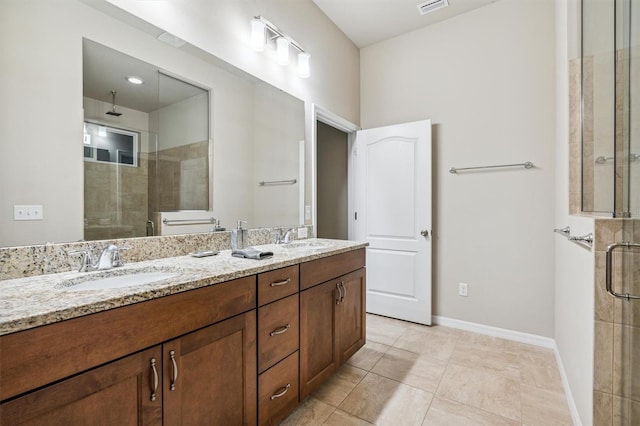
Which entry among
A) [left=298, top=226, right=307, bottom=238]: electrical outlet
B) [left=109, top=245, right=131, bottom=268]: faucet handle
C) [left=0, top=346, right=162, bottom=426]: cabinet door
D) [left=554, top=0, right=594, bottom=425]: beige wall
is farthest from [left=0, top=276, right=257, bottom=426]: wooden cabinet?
[left=554, top=0, right=594, bottom=425]: beige wall

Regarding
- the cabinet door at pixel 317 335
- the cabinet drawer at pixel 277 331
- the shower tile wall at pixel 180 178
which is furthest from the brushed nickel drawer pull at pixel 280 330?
the shower tile wall at pixel 180 178

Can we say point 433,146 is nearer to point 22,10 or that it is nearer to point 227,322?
point 227,322

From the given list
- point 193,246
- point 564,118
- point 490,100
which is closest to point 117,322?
point 193,246

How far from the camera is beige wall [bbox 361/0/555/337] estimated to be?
8.07 feet

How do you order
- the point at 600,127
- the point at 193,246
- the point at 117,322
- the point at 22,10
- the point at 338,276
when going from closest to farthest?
1. the point at 117,322
2. the point at 22,10
3. the point at 600,127
4. the point at 193,246
5. the point at 338,276

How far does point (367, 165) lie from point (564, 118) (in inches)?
64.9

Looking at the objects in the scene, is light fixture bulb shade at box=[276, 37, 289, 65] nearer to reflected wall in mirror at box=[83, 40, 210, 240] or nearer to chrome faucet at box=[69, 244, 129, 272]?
reflected wall in mirror at box=[83, 40, 210, 240]

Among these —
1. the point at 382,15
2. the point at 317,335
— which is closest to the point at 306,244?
the point at 317,335

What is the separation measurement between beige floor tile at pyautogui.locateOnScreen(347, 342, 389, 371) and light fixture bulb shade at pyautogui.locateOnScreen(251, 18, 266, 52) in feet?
7.52

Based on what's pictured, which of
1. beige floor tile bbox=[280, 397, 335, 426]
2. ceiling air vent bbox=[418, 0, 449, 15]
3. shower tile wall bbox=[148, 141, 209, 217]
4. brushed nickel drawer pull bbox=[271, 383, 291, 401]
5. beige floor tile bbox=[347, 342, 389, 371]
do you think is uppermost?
ceiling air vent bbox=[418, 0, 449, 15]

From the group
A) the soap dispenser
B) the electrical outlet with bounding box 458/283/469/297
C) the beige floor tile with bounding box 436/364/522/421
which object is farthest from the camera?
the electrical outlet with bounding box 458/283/469/297

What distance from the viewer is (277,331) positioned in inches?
55.1

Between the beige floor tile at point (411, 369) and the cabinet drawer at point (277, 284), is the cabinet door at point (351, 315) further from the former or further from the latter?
the cabinet drawer at point (277, 284)

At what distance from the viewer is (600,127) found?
4.98 feet
